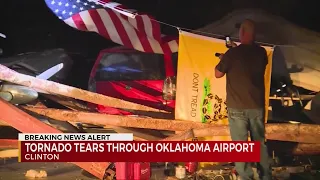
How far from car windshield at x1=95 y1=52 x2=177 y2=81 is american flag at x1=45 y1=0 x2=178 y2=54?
0.27 metres

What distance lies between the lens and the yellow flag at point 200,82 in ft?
17.3

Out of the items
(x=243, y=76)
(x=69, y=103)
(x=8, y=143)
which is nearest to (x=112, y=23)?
(x=69, y=103)

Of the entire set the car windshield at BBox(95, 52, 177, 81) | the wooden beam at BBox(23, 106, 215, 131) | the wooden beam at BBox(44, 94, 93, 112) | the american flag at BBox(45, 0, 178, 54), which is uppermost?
the american flag at BBox(45, 0, 178, 54)

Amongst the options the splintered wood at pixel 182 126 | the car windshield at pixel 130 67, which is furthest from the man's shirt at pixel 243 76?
the car windshield at pixel 130 67

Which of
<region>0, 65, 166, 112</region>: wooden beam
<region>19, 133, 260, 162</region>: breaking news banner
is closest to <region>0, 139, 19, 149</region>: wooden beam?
<region>19, 133, 260, 162</region>: breaking news banner

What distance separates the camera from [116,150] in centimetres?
459

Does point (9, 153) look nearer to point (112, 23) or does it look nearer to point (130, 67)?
point (130, 67)

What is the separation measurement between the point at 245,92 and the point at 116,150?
138 centimetres

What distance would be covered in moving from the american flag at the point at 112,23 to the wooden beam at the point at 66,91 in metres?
0.81

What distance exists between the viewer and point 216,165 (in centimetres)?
575

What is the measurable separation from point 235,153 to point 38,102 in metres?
2.84

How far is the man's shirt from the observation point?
4176 mm

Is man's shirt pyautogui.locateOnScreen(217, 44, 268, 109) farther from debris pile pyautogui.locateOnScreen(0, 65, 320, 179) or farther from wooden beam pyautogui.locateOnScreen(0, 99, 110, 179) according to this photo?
wooden beam pyautogui.locateOnScreen(0, 99, 110, 179)

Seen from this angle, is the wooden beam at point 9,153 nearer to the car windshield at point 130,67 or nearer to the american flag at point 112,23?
A: the car windshield at point 130,67
